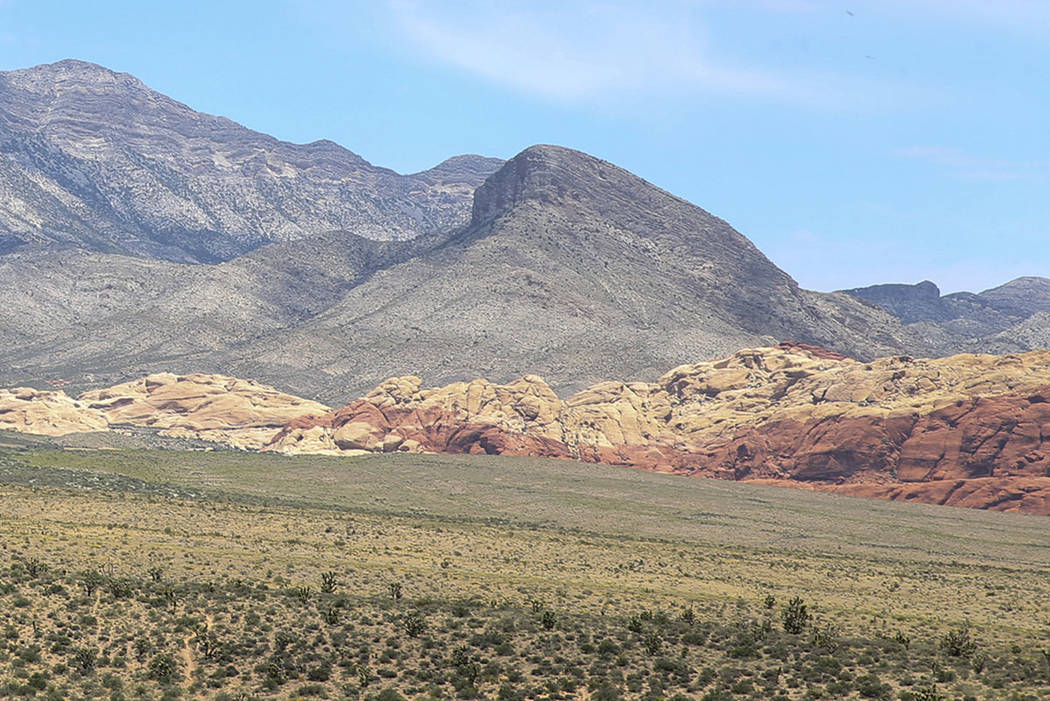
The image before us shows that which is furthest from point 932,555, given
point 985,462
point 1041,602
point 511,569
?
point 985,462

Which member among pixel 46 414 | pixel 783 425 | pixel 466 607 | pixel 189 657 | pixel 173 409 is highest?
pixel 783 425

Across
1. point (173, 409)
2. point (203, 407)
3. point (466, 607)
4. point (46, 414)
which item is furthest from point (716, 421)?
point (466, 607)

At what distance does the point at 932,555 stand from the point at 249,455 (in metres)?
74.6

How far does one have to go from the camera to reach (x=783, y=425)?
14938cm

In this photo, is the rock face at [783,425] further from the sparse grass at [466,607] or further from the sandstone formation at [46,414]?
the sparse grass at [466,607]

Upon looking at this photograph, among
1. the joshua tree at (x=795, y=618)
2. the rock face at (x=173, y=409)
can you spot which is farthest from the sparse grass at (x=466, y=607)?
the rock face at (x=173, y=409)

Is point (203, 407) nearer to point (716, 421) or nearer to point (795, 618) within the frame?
point (716, 421)

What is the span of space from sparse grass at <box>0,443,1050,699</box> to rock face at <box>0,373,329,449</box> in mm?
71227

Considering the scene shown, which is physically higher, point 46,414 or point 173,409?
point 173,409

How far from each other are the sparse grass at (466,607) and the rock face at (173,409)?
71227 millimetres

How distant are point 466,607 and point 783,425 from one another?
108m

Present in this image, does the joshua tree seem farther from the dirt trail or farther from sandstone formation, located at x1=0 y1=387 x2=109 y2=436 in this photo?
sandstone formation, located at x1=0 y1=387 x2=109 y2=436

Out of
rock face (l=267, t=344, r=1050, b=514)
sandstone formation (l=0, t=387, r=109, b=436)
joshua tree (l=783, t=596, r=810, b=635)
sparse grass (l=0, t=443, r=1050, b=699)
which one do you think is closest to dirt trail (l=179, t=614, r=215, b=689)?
sparse grass (l=0, t=443, r=1050, b=699)

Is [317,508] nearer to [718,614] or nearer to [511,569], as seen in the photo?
[511,569]
